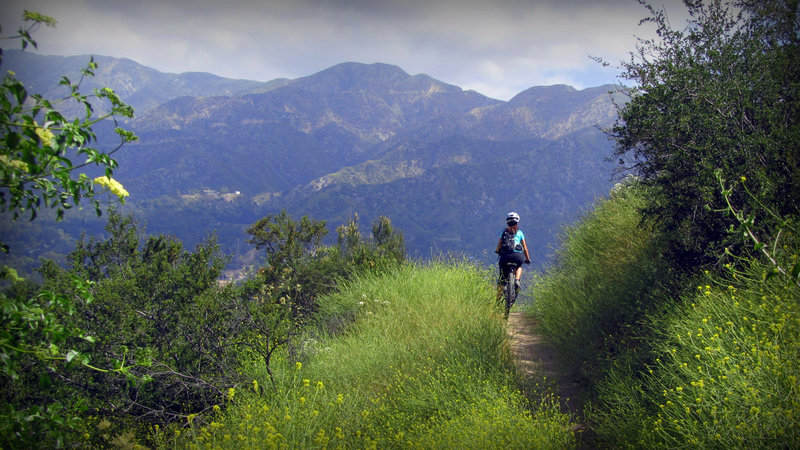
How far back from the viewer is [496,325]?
6961 millimetres

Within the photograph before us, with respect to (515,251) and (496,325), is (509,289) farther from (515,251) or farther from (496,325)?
(496,325)

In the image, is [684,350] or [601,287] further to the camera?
[601,287]

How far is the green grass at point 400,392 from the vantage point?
14.5 ft

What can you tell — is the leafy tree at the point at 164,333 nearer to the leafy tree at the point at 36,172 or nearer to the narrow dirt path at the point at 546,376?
the leafy tree at the point at 36,172

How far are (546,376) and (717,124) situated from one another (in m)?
3.75

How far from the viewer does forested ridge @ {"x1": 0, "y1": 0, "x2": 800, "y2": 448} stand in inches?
130

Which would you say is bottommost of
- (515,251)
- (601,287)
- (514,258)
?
(601,287)

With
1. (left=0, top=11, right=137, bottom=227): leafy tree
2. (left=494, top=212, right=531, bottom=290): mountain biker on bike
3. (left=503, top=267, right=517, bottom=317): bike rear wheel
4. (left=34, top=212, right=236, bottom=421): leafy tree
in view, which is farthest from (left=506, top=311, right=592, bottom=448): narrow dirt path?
(left=0, top=11, right=137, bottom=227): leafy tree

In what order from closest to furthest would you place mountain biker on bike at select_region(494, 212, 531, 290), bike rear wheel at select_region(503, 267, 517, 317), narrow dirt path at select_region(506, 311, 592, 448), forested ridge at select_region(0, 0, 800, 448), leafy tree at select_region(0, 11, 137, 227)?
1. leafy tree at select_region(0, 11, 137, 227)
2. forested ridge at select_region(0, 0, 800, 448)
3. narrow dirt path at select_region(506, 311, 592, 448)
4. bike rear wheel at select_region(503, 267, 517, 317)
5. mountain biker on bike at select_region(494, 212, 531, 290)

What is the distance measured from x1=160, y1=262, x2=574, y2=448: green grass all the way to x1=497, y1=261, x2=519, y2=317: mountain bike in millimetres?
284

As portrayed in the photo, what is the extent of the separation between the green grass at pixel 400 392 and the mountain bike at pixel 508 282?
284mm

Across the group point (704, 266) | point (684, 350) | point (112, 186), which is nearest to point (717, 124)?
point (704, 266)

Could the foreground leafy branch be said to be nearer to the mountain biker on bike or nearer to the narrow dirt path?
the narrow dirt path

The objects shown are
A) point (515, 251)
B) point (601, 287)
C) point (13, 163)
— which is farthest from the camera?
point (515, 251)
